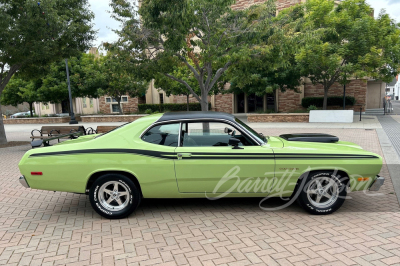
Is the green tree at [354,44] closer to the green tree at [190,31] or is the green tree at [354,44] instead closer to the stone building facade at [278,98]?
the stone building facade at [278,98]

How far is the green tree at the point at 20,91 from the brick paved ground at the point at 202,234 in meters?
25.6

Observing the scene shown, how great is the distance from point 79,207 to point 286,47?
797 centimetres

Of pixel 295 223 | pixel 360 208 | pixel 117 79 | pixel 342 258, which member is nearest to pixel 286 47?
pixel 360 208

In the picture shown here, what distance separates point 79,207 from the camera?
192 inches

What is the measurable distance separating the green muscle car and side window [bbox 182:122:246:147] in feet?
0.08

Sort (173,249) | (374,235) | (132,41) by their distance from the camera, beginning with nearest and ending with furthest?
(173,249) → (374,235) → (132,41)

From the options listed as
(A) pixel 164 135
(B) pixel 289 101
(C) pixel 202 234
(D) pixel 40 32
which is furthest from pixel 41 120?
(C) pixel 202 234

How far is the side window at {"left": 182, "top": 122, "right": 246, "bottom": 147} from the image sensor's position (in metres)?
4.27

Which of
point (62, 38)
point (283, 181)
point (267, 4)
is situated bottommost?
point (283, 181)

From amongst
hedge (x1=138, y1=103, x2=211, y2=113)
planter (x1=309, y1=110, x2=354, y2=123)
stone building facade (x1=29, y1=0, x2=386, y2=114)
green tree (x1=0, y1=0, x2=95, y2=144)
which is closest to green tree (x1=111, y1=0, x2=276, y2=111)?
green tree (x1=0, y1=0, x2=95, y2=144)

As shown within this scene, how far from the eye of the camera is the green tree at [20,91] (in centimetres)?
2702

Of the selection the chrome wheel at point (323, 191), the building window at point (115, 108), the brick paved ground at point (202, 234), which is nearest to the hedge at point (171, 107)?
the building window at point (115, 108)

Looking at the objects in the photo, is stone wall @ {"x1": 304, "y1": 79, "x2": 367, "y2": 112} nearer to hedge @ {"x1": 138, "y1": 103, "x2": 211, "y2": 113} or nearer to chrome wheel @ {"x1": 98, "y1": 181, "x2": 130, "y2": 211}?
hedge @ {"x1": 138, "y1": 103, "x2": 211, "y2": 113}

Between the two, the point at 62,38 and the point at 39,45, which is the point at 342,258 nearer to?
the point at 39,45
